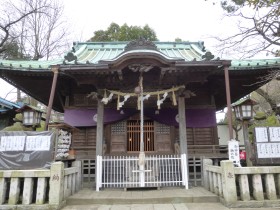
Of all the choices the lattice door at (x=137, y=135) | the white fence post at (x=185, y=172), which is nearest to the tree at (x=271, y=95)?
the white fence post at (x=185, y=172)

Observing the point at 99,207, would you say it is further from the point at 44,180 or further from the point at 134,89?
the point at 134,89

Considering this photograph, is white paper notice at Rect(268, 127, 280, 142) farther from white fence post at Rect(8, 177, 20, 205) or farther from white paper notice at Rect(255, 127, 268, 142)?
white fence post at Rect(8, 177, 20, 205)

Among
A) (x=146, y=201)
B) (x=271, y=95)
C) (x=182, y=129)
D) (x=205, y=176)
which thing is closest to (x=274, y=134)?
(x=205, y=176)

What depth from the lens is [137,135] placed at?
10750 mm

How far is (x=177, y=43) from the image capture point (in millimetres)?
12422

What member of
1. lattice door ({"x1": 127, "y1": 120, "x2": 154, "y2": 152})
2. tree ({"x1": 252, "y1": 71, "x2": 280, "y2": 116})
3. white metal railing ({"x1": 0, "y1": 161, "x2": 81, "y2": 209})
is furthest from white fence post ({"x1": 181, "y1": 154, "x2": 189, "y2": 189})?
tree ({"x1": 252, "y1": 71, "x2": 280, "y2": 116})

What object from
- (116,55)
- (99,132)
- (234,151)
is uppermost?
(116,55)

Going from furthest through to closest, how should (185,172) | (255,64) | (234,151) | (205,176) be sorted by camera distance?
(255,64)
(205,176)
(185,172)
(234,151)

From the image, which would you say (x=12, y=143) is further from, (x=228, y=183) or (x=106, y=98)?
(x=228, y=183)

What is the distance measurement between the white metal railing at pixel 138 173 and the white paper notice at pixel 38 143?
77.4 inches

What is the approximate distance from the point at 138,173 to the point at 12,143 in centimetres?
426

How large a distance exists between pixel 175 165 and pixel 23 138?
517 cm

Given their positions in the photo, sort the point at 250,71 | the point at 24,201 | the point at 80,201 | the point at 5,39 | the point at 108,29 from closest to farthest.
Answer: the point at 24,201
the point at 80,201
the point at 250,71
the point at 5,39
the point at 108,29

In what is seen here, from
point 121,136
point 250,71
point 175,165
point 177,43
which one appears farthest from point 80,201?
point 177,43
